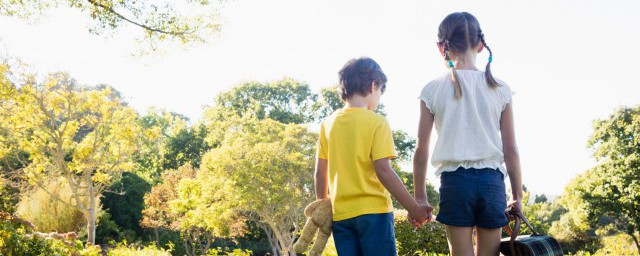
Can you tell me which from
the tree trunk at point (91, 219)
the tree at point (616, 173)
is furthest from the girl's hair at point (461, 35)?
the tree at point (616, 173)

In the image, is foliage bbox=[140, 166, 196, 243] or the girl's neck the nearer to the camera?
the girl's neck

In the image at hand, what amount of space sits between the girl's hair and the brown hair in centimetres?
35

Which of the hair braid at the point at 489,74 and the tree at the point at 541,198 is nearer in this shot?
the hair braid at the point at 489,74

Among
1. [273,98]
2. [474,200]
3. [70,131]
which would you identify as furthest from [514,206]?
[273,98]

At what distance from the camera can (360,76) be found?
2627 millimetres

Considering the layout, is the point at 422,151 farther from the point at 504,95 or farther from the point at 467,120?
the point at 504,95

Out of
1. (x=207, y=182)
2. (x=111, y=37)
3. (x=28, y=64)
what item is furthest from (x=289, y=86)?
(x=111, y=37)

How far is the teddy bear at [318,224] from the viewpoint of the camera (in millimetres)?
2678

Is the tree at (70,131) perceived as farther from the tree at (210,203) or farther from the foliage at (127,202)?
the foliage at (127,202)

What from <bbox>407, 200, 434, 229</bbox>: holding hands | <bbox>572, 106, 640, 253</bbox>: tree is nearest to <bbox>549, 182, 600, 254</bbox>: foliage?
<bbox>572, 106, 640, 253</bbox>: tree

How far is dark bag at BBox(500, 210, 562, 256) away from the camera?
7.24 feet

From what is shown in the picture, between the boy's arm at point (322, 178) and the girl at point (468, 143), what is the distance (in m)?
0.52

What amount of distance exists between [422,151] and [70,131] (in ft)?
43.0

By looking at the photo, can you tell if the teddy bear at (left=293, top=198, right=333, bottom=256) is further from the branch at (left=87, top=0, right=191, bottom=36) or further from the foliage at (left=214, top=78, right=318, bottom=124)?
the foliage at (left=214, top=78, right=318, bottom=124)
